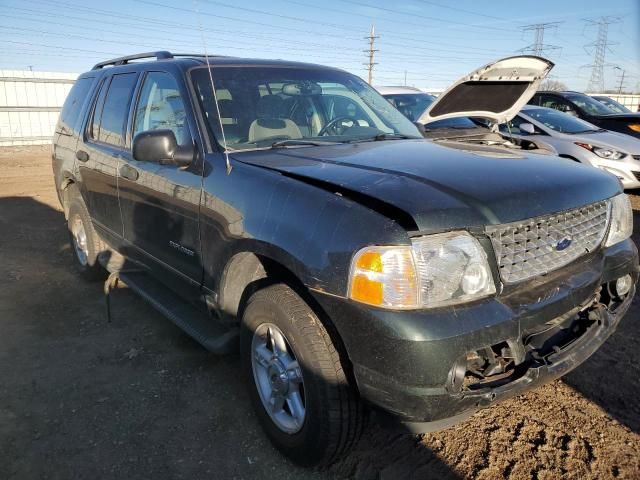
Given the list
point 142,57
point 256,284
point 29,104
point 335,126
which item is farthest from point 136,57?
point 29,104

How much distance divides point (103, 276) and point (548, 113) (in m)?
8.04

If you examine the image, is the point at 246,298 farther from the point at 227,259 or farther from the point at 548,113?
the point at 548,113

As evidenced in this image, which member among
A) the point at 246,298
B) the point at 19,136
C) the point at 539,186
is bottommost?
the point at 19,136

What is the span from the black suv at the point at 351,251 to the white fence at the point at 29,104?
1653cm

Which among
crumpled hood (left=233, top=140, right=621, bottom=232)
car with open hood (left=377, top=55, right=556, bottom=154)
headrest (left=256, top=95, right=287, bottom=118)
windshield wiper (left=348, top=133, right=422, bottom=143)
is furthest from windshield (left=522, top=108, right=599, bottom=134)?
headrest (left=256, top=95, right=287, bottom=118)

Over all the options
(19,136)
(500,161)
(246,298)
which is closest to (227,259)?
(246,298)

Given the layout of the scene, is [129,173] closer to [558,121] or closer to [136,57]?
[136,57]

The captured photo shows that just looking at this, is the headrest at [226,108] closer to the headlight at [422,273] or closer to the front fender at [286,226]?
the front fender at [286,226]

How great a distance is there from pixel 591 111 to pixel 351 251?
36.7 ft

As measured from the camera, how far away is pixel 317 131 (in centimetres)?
336

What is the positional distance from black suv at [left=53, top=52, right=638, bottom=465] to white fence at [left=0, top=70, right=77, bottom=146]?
→ 54.2 feet

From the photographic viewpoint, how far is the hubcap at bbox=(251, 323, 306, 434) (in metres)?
2.42

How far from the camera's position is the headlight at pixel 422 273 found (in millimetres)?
1908

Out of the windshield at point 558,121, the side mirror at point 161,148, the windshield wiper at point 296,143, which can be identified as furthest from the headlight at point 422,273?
the windshield at point 558,121
